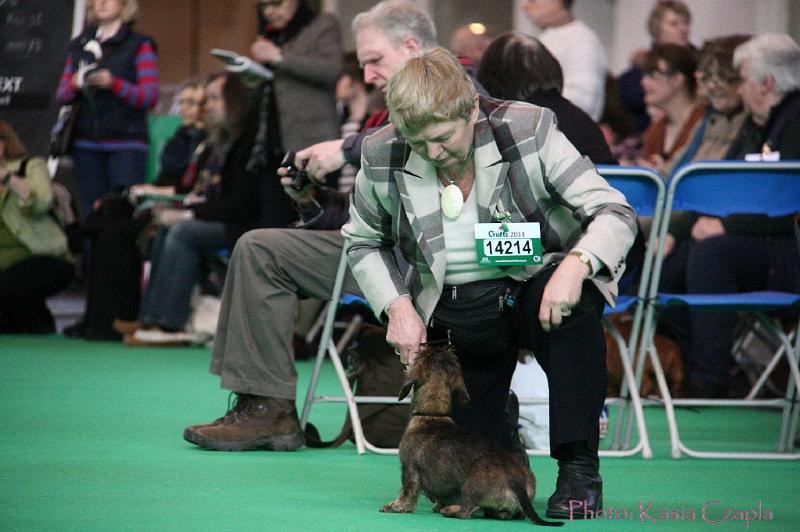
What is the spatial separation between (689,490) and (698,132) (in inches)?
101

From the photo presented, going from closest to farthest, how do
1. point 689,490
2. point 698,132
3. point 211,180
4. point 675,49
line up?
point 689,490 → point 698,132 → point 675,49 → point 211,180

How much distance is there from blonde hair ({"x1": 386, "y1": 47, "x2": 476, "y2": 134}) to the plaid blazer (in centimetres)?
15

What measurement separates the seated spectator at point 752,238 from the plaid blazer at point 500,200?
1.89 metres

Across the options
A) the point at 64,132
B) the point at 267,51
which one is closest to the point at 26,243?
the point at 64,132

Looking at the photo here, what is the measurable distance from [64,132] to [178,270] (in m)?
1.26

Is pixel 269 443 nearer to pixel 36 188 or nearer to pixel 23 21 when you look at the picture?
pixel 36 188

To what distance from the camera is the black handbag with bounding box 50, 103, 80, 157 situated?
745cm

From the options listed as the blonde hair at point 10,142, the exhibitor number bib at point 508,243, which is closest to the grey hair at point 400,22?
the exhibitor number bib at point 508,243

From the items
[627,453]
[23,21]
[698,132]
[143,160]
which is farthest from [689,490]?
[23,21]

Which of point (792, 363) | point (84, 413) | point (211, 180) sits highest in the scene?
point (211, 180)

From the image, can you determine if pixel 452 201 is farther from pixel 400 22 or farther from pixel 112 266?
pixel 112 266

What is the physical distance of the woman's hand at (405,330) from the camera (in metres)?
2.63

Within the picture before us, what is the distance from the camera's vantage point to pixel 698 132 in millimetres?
5352

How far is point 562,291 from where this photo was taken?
246 centimetres
